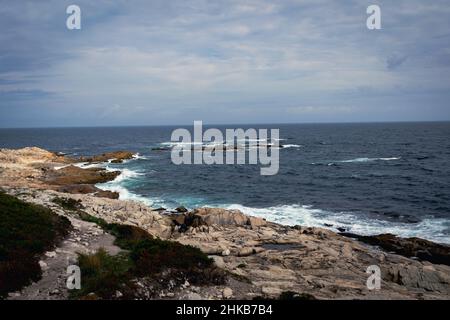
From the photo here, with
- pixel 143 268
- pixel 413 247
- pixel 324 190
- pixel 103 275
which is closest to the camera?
pixel 103 275

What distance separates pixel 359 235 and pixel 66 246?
22.7 meters

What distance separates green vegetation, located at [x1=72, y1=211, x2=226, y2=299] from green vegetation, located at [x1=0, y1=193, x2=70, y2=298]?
192cm

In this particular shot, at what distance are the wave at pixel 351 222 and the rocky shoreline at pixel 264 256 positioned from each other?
2900 millimetres

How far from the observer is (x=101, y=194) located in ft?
138

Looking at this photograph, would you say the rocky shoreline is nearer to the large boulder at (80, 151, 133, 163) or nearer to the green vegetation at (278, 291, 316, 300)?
the green vegetation at (278, 291, 316, 300)

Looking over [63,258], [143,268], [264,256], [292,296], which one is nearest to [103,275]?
[143,268]

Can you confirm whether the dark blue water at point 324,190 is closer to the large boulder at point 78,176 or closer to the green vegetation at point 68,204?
the large boulder at point 78,176

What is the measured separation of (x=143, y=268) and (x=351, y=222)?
2519 cm

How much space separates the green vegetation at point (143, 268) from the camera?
1253 cm

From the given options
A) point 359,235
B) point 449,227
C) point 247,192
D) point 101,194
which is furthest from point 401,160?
point 101,194

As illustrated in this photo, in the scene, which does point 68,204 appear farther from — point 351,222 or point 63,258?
point 351,222

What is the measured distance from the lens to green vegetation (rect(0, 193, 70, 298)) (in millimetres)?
12703

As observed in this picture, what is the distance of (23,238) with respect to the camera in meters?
15.7

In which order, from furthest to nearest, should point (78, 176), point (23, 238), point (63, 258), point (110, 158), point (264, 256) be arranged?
point (110, 158)
point (78, 176)
point (264, 256)
point (23, 238)
point (63, 258)
